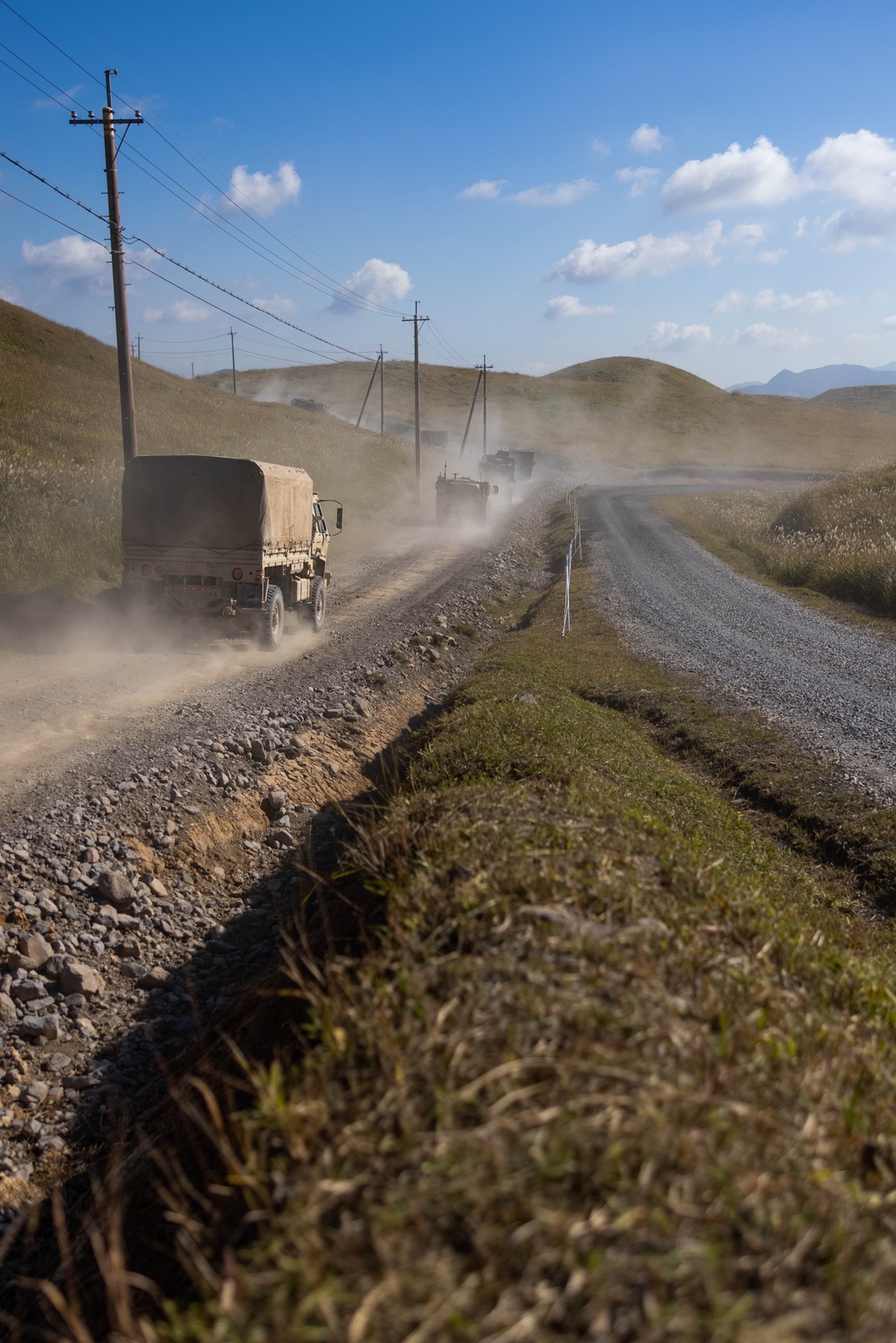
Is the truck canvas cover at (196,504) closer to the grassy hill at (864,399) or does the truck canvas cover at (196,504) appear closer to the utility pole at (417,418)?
the utility pole at (417,418)

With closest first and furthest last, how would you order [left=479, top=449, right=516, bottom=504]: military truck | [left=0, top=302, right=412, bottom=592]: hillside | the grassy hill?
[left=0, top=302, right=412, bottom=592]: hillside, [left=479, top=449, right=516, bottom=504]: military truck, the grassy hill

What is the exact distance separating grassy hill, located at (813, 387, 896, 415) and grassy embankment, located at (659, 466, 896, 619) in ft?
461

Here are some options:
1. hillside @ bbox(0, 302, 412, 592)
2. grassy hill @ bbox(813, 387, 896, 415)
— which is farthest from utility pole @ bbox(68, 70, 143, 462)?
grassy hill @ bbox(813, 387, 896, 415)

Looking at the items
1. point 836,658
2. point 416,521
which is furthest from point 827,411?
point 836,658

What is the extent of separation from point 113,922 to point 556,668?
32.1ft

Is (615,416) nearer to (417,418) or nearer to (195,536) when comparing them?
(417,418)

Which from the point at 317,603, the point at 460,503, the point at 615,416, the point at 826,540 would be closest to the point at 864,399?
the point at 615,416

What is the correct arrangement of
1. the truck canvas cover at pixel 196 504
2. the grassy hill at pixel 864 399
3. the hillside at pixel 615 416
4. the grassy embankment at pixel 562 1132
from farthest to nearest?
1. the grassy hill at pixel 864 399
2. the hillside at pixel 615 416
3. the truck canvas cover at pixel 196 504
4. the grassy embankment at pixel 562 1132

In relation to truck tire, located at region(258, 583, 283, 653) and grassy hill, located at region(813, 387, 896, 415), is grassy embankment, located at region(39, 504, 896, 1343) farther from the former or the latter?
grassy hill, located at region(813, 387, 896, 415)

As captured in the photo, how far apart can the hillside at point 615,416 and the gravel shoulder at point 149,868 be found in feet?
261

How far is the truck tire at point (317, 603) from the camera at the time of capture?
18.3m

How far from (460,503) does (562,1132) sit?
39.1 metres

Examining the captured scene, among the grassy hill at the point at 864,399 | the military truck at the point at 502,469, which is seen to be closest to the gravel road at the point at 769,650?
the military truck at the point at 502,469

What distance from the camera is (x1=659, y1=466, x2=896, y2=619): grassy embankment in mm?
23891
